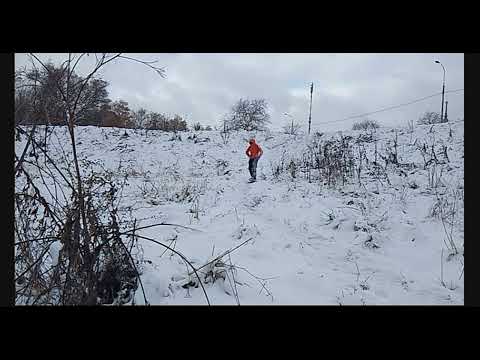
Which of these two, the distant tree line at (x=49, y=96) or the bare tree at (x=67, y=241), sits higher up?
the distant tree line at (x=49, y=96)

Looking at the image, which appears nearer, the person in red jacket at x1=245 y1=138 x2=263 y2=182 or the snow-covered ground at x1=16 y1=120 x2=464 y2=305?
the snow-covered ground at x1=16 y1=120 x2=464 y2=305

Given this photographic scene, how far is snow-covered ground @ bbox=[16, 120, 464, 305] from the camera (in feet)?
11.4

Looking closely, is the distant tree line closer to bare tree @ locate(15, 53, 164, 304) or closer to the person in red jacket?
bare tree @ locate(15, 53, 164, 304)

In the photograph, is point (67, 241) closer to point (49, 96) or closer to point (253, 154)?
point (49, 96)

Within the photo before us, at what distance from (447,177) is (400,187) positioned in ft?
3.96

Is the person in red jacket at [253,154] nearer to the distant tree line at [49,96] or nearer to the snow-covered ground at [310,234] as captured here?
the snow-covered ground at [310,234]

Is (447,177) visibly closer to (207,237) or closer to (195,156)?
(207,237)

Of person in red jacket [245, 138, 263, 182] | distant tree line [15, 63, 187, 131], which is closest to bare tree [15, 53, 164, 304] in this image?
distant tree line [15, 63, 187, 131]

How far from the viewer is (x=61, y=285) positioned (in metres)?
2.82

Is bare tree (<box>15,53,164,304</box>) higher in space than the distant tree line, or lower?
lower

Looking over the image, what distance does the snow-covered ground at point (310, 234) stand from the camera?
137 inches

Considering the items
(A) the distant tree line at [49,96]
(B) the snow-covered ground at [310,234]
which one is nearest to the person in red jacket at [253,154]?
(B) the snow-covered ground at [310,234]

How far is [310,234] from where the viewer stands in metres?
5.39

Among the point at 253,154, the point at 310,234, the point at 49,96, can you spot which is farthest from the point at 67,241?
the point at 253,154
